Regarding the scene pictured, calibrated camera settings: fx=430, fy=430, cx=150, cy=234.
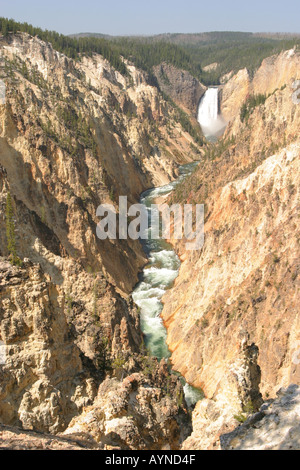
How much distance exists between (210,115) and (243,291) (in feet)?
383

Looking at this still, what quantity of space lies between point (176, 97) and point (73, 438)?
450 ft

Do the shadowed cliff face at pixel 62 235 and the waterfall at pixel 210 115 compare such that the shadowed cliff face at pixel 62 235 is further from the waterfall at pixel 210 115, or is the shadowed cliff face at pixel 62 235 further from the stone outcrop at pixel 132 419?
the waterfall at pixel 210 115

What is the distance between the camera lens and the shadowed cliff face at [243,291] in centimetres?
2245

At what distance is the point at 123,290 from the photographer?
38.4 metres

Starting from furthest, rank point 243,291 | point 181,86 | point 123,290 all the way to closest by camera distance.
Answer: point 181,86 → point 123,290 → point 243,291

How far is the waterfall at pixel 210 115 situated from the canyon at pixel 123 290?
58.9 m

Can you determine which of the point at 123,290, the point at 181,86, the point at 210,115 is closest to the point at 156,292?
the point at 123,290

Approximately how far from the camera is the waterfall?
13050 centimetres

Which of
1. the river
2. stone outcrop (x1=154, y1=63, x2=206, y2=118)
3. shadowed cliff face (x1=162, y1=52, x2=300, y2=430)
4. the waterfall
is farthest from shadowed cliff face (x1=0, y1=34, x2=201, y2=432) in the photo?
stone outcrop (x1=154, y1=63, x2=206, y2=118)

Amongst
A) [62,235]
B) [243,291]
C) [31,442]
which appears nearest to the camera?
[31,442]

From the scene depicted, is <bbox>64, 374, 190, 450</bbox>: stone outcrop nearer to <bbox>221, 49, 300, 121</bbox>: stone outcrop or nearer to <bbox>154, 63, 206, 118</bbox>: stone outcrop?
<bbox>221, 49, 300, 121</bbox>: stone outcrop

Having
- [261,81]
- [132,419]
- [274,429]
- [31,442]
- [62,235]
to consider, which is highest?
[261,81]

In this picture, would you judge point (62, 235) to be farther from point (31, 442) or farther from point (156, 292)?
point (31, 442)
